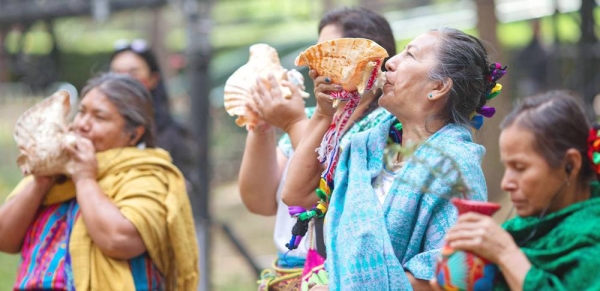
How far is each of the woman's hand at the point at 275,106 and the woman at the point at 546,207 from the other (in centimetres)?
94

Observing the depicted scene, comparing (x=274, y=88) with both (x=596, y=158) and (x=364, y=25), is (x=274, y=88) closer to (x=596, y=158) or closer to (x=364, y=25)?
(x=364, y=25)

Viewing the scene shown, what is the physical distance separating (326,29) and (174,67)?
29.3 feet

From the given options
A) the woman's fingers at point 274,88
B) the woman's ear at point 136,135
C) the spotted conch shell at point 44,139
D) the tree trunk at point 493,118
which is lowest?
the tree trunk at point 493,118

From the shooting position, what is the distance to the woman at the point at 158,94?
4.46 meters

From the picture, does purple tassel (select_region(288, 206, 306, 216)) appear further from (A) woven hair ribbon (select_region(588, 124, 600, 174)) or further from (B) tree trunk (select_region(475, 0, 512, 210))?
(B) tree trunk (select_region(475, 0, 512, 210))

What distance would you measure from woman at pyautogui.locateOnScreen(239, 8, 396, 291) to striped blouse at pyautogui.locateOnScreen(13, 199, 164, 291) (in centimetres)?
45

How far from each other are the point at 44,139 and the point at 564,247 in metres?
1.93

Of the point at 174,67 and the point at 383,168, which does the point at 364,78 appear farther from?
the point at 174,67

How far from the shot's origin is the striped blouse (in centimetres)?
309

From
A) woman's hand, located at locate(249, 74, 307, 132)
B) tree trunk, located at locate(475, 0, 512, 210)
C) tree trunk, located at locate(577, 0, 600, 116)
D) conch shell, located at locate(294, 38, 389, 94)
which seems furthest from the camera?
tree trunk, located at locate(475, 0, 512, 210)

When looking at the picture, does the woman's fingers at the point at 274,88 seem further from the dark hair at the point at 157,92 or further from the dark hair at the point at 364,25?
the dark hair at the point at 157,92

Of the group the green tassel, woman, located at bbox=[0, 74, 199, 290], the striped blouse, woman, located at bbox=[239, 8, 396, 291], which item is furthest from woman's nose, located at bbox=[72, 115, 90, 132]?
the green tassel

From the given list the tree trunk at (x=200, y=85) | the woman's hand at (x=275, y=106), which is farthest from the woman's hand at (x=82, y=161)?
the tree trunk at (x=200, y=85)

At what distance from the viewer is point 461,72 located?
94.2 inches
